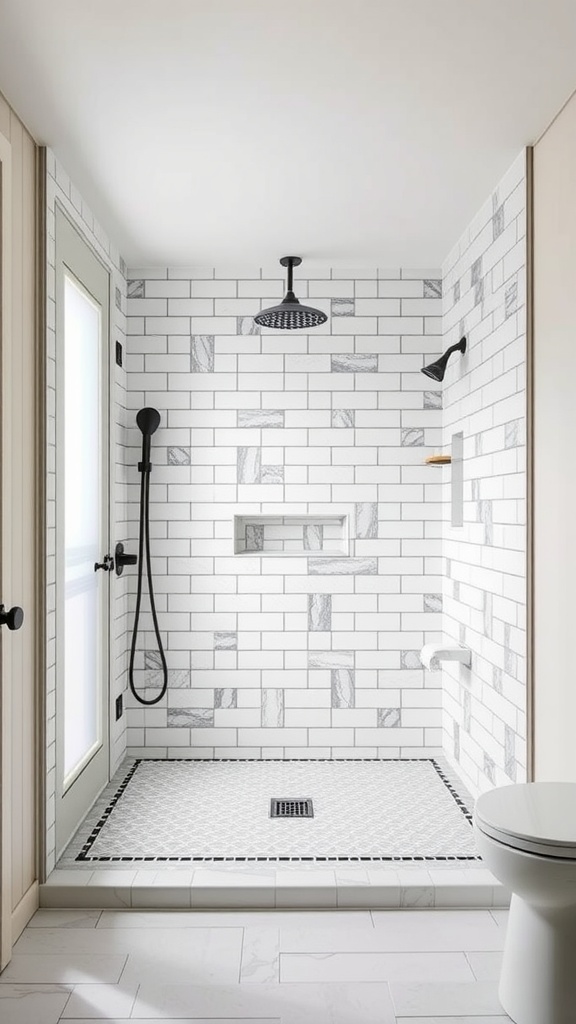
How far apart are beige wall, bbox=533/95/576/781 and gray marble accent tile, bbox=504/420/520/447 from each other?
0.13 metres

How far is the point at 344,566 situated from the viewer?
399 cm

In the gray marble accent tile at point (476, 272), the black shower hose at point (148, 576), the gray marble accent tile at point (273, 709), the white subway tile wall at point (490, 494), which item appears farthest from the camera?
the gray marble accent tile at point (273, 709)

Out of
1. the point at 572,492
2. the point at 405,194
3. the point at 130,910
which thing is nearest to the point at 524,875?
the point at 572,492

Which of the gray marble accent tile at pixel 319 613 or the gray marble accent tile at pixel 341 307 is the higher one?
the gray marble accent tile at pixel 341 307

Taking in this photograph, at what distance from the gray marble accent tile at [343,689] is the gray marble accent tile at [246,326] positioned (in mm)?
1741

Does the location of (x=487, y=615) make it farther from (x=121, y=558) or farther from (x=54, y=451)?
(x=54, y=451)

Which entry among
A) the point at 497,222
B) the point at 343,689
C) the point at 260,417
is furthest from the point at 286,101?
the point at 343,689

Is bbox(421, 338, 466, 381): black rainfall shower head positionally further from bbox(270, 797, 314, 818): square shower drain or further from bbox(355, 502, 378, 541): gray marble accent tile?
bbox(270, 797, 314, 818): square shower drain

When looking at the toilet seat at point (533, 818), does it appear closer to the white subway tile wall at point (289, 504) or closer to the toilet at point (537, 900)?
the toilet at point (537, 900)

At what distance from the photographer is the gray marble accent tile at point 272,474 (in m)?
3.99

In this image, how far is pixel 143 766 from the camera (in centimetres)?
382

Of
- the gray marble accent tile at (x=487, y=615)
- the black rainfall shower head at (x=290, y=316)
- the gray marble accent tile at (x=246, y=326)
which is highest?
the gray marble accent tile at (x=246, y=326)

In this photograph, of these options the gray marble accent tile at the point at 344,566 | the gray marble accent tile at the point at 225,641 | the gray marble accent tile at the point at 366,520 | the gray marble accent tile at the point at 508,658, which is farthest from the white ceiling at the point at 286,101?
the gray marble accent tile at the point at 225,641

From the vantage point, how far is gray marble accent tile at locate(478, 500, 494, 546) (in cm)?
310
